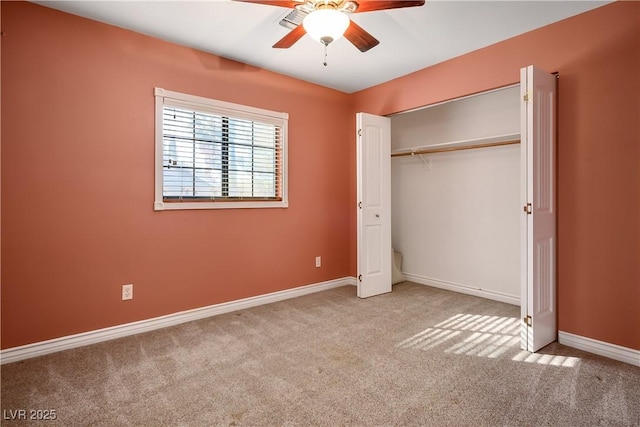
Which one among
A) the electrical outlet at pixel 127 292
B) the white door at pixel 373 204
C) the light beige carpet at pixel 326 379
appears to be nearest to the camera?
the light beige carpet at pixel 326 379

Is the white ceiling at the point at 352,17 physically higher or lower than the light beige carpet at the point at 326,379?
higher

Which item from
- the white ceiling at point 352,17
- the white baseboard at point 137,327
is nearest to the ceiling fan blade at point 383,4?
the white ceiling at point 352,17

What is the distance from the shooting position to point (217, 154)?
3453 millimetres

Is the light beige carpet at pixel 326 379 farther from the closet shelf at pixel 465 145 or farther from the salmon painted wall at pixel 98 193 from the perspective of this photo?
the closet shelf at pixel 465 145

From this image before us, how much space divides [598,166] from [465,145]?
1.72 m

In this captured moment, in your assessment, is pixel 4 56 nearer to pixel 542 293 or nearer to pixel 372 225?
pixel 372 225

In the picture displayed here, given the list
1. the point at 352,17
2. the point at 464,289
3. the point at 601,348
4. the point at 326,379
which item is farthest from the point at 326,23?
the point at 464,289

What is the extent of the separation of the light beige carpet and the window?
128 cm

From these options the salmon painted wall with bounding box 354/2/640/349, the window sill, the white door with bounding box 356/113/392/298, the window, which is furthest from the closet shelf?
the window sill

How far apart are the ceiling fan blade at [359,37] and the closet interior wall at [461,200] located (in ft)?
5.41

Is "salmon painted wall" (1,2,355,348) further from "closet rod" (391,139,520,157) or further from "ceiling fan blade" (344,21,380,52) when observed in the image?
"closet rod" (391,139,520,157)

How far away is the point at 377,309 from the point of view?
11.7 ft

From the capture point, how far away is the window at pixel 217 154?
3125mm

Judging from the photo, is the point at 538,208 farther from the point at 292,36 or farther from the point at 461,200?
the point at 292,36
